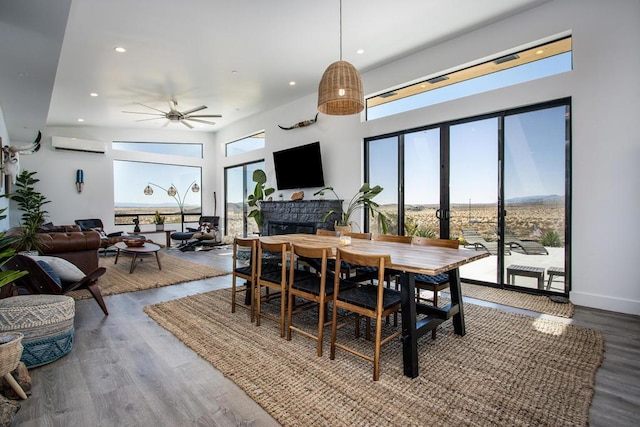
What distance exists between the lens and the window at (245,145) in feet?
27.2

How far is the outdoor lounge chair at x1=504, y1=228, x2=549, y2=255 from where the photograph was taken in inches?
153

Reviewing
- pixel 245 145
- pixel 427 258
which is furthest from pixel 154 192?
pixel 427 258

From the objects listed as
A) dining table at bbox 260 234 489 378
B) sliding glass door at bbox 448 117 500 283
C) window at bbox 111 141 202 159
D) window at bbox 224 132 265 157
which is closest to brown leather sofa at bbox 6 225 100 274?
dining table at bbox 260 234 489 378

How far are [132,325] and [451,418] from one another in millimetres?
2826

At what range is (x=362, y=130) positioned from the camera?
5.67 meters

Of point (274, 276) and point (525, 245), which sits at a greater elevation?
point (525, 245)

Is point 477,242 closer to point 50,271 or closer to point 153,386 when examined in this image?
point 153,386

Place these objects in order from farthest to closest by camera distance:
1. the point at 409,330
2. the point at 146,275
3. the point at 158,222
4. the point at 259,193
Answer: the point at 158,222 < the point at 259,193 < the point at 146,275 < the point at 409,330

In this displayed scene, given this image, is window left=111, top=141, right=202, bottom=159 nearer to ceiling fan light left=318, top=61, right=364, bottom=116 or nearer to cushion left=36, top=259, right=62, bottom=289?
cushion left=36, top=259, right=62, bottom=289

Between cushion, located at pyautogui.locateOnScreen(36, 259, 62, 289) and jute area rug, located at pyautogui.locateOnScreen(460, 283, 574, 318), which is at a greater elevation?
cushion, located at pyautogui.locateOnScreen(36, 259, 62, 289)

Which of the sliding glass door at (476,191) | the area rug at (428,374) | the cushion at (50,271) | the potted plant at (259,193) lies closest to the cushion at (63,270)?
the cushion at (50,271)

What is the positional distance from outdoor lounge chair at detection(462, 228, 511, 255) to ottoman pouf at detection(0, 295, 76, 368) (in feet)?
15.1

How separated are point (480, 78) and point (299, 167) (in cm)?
372

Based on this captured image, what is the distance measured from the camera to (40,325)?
7.06ft
